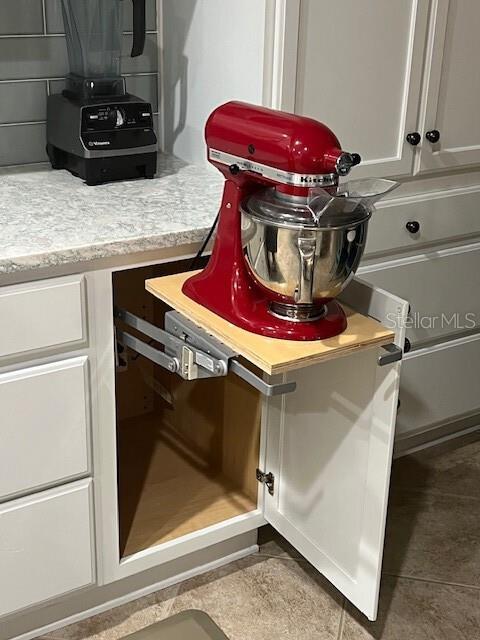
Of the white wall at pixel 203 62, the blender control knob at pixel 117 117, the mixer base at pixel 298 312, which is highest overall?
the white wall at pixel 203 62

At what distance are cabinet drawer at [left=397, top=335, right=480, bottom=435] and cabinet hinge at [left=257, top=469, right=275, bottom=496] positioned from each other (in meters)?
0.55

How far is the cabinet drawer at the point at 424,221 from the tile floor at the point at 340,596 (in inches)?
29.2

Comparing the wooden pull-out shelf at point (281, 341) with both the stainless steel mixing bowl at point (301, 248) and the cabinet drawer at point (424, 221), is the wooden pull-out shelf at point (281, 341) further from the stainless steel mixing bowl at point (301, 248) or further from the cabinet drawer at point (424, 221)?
the cabinet drawer at point (424, 221)

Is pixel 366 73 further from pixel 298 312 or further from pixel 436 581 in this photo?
pixel 436 581

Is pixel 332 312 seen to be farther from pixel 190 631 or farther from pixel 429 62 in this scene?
pixel 429 62

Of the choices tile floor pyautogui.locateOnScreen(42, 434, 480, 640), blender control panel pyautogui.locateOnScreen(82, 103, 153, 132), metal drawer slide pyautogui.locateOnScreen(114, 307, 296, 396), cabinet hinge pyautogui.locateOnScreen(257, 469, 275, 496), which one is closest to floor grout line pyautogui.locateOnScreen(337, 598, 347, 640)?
tile floor pyautogui.locateOnScreen(42, 434, 480, 640)

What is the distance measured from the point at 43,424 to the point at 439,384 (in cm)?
126

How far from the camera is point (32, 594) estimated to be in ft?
5.83

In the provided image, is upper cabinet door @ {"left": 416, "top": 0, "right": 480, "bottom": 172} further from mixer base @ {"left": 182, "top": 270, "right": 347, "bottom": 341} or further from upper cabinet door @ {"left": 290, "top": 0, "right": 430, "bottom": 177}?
mixer base @ {"left": 182, "top": 270, "right": 347, "bottom": 341}

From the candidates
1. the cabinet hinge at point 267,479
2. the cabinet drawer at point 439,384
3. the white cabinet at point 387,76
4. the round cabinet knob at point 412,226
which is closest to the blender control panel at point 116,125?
the white cabinet at point 387,76

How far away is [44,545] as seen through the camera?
1.75m

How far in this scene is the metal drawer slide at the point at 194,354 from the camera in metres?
1.44

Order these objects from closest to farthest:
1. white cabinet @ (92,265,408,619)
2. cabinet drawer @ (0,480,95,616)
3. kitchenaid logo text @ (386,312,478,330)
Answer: white cabinet @ (92,265,408,619)
cabinet drawer @ (0,480,95,616)
kitchenaid logo text @ (386,312,478,330)

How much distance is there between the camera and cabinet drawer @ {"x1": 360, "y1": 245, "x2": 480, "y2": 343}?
224 cm
